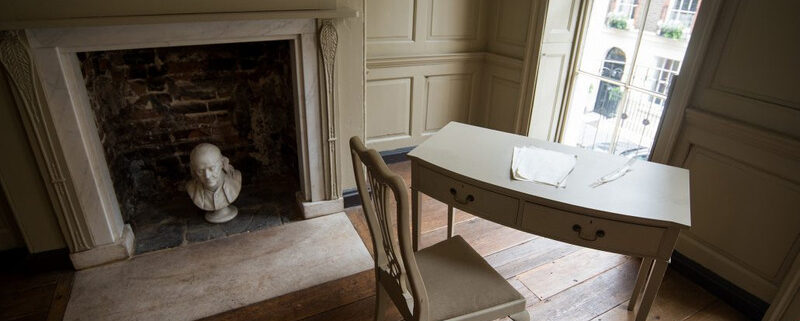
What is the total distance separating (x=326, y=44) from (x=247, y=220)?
115 centimetres

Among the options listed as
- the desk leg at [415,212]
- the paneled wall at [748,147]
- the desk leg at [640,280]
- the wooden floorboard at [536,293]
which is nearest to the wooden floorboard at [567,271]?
the wooden floorboard at [536,293]

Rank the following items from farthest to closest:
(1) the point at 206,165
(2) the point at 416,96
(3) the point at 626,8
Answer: (2) the point at 416,96 < (3) the point at 626,8 < (1) the point at 206,165

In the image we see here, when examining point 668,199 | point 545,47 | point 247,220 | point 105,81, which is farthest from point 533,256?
point 105,81

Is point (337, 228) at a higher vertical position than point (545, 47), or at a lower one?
lower

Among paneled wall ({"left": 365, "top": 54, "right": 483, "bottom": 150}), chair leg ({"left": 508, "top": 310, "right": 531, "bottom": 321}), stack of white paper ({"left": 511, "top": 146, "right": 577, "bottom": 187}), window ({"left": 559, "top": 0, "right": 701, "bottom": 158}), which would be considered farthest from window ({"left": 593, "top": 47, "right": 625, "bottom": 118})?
chair leg ({"left": 508, "top": 310, "right": 531, "bottom": 321})

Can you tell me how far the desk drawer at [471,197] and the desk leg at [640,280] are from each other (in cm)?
74

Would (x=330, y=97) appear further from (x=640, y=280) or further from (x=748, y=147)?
(x=748, y=147)

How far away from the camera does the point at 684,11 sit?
2166 mm

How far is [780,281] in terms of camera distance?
5.90 ft

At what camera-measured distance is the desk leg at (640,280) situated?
71.1 inches

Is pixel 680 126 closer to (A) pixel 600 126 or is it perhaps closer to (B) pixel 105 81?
(A) pixel 600 126

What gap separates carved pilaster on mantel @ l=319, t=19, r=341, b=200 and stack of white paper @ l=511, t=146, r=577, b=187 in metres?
1.06


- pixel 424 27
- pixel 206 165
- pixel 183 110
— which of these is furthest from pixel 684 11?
pixel 183 110

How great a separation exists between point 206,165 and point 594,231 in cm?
188
